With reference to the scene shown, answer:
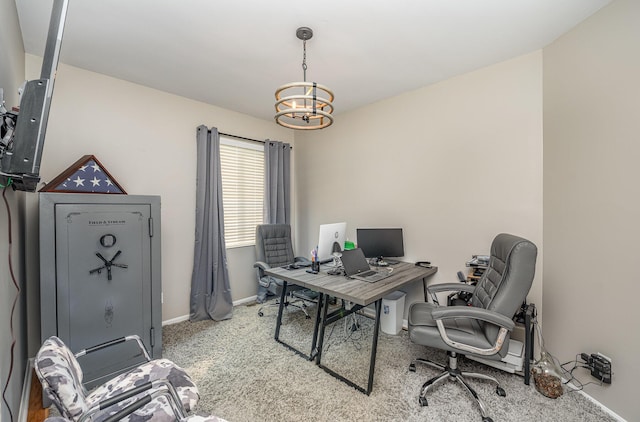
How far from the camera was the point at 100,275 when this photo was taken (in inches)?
83.5

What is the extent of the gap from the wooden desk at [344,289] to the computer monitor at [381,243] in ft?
0.96

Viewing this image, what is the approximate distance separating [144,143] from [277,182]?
1.74 metres

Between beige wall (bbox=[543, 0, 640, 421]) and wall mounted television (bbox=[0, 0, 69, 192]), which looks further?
beige wall (bbox=[543, 0, 640, 421])

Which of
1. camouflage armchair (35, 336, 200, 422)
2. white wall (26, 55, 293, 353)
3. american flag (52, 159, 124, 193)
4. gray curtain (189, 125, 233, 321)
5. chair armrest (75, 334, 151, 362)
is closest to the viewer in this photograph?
camouflage armchair (35, 336, 200, 422)

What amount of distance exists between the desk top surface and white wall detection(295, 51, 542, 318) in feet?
1.69

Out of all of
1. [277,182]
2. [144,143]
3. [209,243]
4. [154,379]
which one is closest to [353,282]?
[154,379]

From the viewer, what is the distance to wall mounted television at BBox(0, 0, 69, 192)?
95 cm

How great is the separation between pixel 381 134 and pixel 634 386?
2.94 m

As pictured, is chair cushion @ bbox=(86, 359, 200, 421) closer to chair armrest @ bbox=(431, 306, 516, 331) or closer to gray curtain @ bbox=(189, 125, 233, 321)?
chair armrest @ bbox=(431, 306, 516, 331)

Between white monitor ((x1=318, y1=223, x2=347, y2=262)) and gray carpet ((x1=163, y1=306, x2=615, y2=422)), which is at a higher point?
white monitor ((x1=318, y1=223, x2=347, y2=262))

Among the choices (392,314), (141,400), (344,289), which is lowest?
(392,314)

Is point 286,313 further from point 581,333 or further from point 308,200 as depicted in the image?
point 581,333

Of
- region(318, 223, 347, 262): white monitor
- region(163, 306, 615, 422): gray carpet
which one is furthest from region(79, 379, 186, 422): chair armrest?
region(318, 223, 347, 262): white monitor

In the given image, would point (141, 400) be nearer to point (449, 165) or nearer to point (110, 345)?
point (110, 345)
